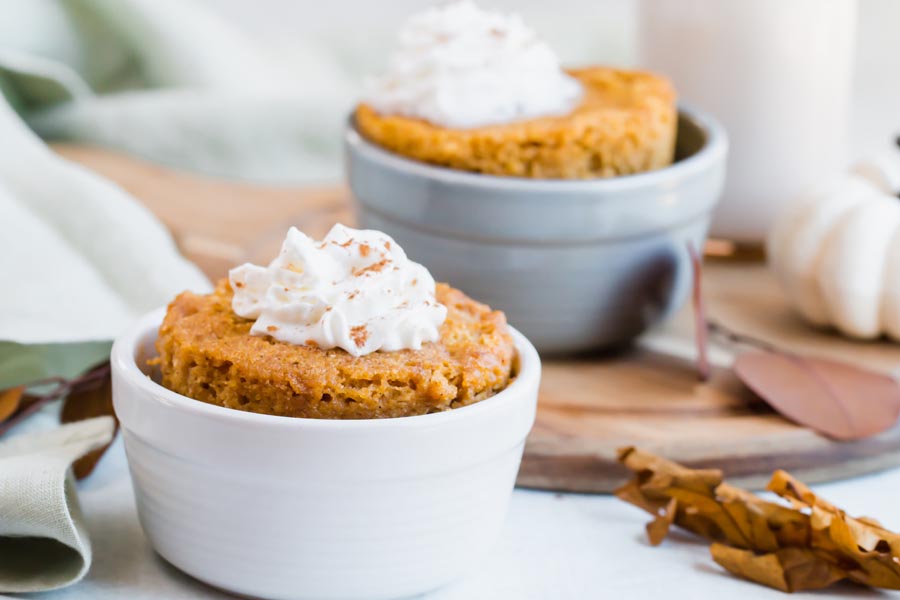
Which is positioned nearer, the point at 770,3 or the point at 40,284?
the point at 40,284

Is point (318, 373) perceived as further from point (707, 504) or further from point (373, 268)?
point (707, 504)

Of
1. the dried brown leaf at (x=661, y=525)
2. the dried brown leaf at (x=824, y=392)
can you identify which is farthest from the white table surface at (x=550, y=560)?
the dried brown leaf at (x=824, y=392)

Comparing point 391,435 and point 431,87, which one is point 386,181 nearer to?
point 431,87

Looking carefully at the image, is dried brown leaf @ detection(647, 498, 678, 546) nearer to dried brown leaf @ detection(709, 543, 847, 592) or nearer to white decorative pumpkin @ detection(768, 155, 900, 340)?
dried brown leaf @ detection(709, 543, 847, 592)

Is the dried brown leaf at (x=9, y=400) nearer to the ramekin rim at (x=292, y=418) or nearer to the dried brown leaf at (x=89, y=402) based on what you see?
the dried brown leaf at (x=89, y=402)

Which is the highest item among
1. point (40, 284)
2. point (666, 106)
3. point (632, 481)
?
point (666, 106)

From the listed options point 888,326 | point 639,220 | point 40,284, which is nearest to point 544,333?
point 639,220

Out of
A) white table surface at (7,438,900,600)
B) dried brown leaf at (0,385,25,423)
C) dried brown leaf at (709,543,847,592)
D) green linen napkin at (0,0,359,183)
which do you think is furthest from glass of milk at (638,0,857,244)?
dried brown leaf at (0,385,25,423)
